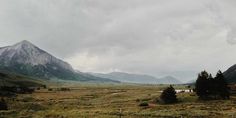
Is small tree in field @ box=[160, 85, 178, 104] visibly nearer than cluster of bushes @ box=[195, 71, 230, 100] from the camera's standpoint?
Yes

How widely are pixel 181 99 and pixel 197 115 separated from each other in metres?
35.3

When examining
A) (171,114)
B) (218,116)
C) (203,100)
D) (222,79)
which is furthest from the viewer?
(222,79)

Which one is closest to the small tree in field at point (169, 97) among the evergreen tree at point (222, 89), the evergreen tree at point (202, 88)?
the evergreen tree at point (202, 88)

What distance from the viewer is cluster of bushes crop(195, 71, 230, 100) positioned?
338ft

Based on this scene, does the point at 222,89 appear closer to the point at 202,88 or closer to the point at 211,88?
the point at 211,88

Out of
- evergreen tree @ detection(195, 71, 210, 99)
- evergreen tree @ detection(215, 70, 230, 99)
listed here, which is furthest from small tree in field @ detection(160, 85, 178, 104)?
evergreen tree @ detection(215, 70, 230, 99)

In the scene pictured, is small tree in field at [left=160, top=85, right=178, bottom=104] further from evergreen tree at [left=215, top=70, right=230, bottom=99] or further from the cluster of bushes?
evergreen tree at [left=215, top=70, right=230, bottom=99]

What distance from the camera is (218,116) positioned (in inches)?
2586

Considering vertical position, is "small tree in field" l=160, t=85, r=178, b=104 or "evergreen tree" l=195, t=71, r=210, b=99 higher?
"evergreen tree" l=195, t=71, r=210, b=99

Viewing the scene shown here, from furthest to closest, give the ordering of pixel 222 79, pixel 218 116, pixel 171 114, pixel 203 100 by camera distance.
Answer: pixel 222 79, pixel 203 100, pixel 171 114, pixel 218 116

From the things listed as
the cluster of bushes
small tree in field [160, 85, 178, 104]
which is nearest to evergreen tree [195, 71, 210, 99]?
the cluster of bushes

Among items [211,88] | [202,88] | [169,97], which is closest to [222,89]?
[211,88]

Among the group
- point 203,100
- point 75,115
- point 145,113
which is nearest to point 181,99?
point 203,100

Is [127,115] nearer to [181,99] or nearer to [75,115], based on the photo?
[75,115]
